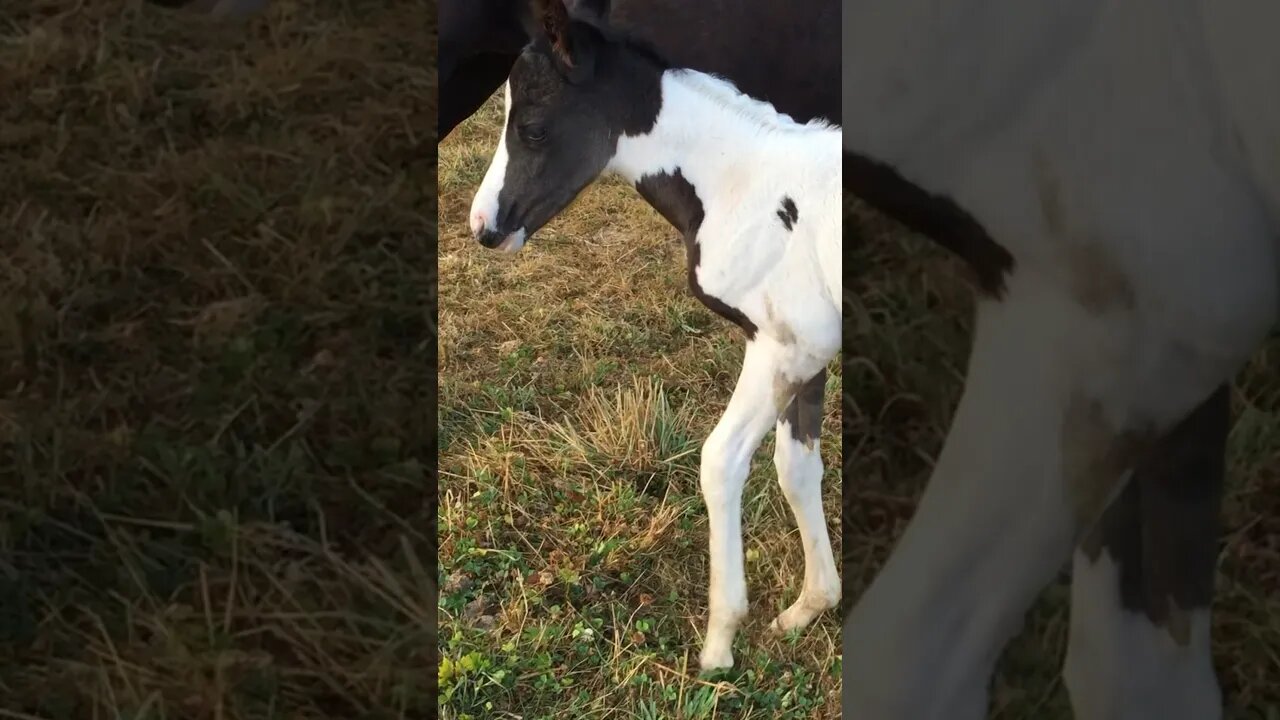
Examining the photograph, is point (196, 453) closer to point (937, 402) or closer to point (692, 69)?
point (692, 69)

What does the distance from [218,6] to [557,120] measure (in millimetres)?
425

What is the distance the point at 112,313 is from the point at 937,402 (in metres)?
0.89

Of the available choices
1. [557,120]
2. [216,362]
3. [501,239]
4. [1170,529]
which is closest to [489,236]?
[501,239]

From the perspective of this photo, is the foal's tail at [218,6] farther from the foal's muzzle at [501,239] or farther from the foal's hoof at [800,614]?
the foal's hoof at [800,614]

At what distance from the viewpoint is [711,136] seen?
1041 mm

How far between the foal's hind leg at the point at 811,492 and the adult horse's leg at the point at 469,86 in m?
0.44

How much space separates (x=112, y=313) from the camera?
119cm

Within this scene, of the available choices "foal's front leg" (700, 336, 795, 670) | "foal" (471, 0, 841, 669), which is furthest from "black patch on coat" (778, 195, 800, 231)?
"foal's front leg" (700, 336, 795, 670)

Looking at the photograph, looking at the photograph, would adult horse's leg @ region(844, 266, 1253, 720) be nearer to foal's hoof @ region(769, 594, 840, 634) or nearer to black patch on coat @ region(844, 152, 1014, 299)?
black patch on coat @ region(844, 152, 1014, 299)

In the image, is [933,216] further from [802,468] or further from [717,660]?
[717,660]

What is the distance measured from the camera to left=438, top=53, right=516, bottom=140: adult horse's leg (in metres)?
1.10

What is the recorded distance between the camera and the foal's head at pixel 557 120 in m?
1.03

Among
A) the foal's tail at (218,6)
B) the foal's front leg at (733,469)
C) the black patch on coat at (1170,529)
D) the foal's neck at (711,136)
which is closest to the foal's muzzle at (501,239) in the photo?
the foal's neck at (711,136)

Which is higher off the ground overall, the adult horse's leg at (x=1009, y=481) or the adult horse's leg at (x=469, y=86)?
the adult horse's leg at (x=1009, y=481)
